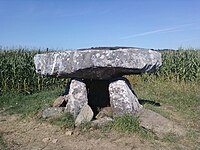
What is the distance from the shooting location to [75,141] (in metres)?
5.04

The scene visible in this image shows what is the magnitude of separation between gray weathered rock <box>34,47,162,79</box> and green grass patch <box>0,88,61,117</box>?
50.4 inches

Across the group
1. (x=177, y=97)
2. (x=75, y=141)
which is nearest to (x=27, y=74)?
(x=177, y=97)

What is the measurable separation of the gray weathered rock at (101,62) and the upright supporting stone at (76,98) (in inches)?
13.0

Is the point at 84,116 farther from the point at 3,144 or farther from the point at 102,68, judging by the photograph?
the point at 3,144

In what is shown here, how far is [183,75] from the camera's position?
14047mm

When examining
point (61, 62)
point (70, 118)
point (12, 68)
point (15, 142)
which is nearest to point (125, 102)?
point (70, 118)

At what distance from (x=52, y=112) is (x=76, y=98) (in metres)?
0.64

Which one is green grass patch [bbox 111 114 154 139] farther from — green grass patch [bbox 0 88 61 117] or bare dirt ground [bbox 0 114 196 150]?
green grass patch [bbox 0 88 61 117]

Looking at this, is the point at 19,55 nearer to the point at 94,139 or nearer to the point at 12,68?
the point at 12,68

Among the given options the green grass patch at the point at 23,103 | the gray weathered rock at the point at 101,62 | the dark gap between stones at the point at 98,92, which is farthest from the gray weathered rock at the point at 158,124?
the green grass patch at the point at 23,103

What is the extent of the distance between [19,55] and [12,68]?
1.04 meters

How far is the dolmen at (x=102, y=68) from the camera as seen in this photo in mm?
5582

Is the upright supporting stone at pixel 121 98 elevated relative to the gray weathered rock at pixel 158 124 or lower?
elevated

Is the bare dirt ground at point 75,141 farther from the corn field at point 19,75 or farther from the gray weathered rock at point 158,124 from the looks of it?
the corn field at point 19,75
